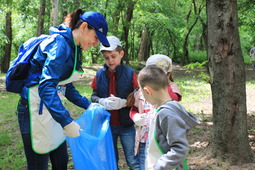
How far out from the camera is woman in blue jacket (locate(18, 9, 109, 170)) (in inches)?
72.0

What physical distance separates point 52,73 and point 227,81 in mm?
2083

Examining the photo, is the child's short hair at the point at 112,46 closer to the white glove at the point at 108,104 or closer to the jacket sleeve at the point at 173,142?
the white glove at the point at 108,104

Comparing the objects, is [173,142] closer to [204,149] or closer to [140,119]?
[140,119]

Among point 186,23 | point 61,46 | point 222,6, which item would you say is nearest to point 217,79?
point 222,6

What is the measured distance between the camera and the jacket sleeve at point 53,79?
67.1 inches

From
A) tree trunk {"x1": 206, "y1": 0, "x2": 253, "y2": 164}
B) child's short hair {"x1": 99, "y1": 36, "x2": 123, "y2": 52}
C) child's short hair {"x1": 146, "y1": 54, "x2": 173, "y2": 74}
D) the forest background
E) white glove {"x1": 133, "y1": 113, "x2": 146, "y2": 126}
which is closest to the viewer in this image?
white glove {"x1": 133, "y1": 113, "x2": 146, "y2": 126}

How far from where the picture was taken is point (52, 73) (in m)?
1.76

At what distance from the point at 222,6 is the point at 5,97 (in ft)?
27.7

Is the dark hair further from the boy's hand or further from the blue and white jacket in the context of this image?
the boy's hand

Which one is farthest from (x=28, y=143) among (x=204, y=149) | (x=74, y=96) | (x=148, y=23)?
(x=148, y=23)

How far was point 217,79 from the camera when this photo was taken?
308cm

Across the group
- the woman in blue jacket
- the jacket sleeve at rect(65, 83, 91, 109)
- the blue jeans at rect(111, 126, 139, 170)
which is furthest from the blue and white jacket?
the blue jeans at rect(111, 126, 139, 170)

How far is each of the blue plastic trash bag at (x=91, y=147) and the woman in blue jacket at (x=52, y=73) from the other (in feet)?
0.59

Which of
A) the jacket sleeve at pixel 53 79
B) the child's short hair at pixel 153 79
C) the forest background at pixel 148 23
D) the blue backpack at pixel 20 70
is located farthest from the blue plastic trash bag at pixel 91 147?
the forest background at pixel 148 23
